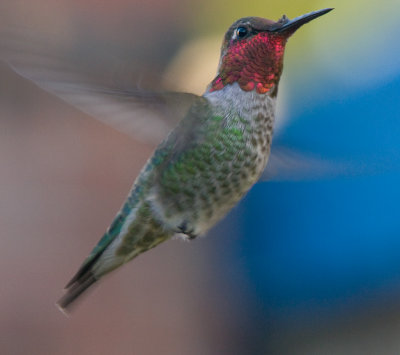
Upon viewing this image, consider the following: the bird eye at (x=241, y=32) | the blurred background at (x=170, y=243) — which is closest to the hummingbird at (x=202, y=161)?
the bird eye at (x=241, y=32)

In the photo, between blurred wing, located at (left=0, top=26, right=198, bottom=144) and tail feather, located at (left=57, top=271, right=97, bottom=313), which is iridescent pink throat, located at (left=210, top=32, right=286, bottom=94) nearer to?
blurred wing, located at (left=0, top=26, right=198, bottom=144)

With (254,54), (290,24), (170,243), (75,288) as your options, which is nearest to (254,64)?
(254,54)

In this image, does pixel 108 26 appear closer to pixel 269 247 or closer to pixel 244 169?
pixel 269 247

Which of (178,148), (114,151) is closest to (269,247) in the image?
(114,151)

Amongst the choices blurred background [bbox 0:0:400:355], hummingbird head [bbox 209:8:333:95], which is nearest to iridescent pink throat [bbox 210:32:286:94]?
hummingbird head [bbox 209:8:333:95]

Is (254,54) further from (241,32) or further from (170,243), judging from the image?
(170,243)

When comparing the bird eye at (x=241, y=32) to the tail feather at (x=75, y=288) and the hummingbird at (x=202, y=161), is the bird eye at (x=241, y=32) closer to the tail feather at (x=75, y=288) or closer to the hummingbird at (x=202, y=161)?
the hummingbird at (x=202, y=161)
